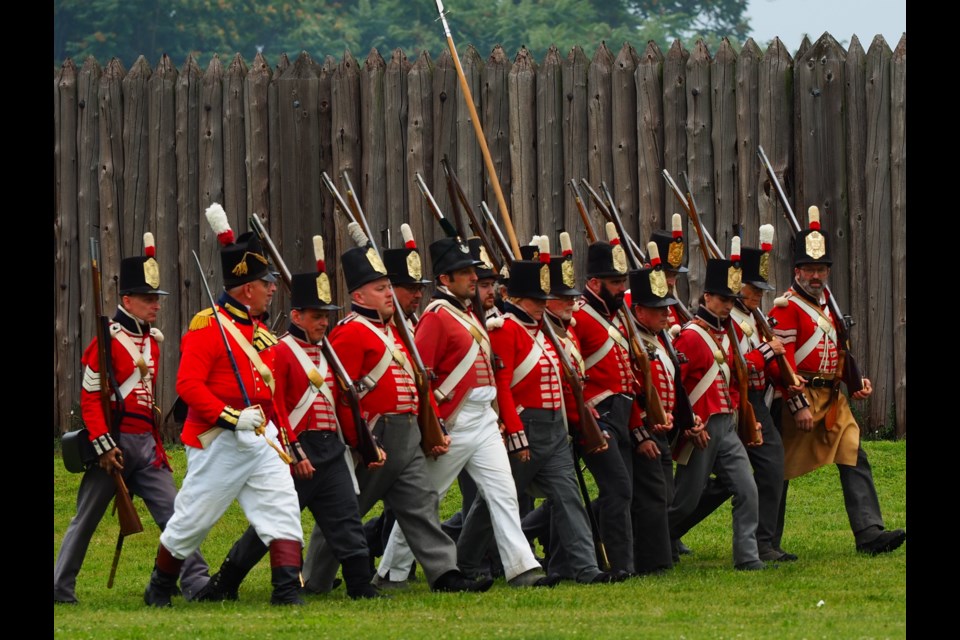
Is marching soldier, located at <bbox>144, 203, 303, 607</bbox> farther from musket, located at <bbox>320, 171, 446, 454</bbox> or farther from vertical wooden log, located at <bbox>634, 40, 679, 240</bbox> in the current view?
vertical wooden log, located at <bbox>634, 40, 679, 240</bbox>

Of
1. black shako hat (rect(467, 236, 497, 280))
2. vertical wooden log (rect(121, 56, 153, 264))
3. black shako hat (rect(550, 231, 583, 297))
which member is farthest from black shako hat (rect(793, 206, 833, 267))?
vertical wooden log (rect(121, 56, 153, 264))

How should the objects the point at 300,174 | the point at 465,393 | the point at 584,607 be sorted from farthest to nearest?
the point at 300,174, the point at 465,393, the point at 584,607

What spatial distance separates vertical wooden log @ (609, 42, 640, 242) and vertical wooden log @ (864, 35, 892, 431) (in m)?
1.71

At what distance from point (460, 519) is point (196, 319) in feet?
9.34

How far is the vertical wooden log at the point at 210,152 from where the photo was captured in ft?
53.5

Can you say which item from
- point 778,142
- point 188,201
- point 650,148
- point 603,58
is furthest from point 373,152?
point 778,142

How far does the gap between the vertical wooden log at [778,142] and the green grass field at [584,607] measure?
98.9 inches

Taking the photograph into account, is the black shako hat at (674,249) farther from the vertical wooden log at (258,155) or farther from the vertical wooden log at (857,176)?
the vertical wooden log at (258,155)

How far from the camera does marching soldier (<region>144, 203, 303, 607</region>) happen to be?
417 inches

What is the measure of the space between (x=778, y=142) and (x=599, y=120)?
1.43 metres

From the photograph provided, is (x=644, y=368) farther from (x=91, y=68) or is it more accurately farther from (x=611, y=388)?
(x=91, y=68)

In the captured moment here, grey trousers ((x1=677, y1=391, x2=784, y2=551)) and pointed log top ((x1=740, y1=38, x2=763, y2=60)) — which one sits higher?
pointed log top ((x1=740, y1=38, x2=763, y2=60))

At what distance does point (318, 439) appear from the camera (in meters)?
11.2
